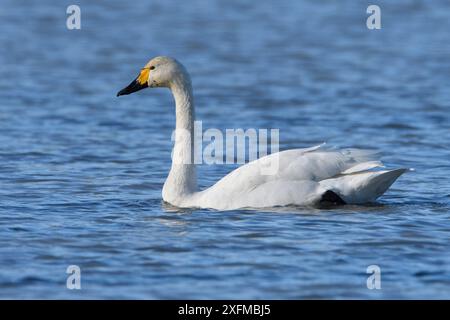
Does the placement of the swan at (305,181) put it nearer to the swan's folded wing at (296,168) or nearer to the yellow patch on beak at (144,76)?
the swan's folded wing at (296,168)

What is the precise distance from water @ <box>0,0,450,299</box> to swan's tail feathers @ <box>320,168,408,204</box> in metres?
0.21

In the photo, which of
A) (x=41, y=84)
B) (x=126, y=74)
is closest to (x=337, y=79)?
(x=126, y=74)

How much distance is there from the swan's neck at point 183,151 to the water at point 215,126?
0.73ft

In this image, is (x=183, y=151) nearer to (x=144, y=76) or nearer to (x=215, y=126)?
(x=144, y=76)

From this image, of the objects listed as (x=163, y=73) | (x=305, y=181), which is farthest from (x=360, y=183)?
(x=163, y=73)

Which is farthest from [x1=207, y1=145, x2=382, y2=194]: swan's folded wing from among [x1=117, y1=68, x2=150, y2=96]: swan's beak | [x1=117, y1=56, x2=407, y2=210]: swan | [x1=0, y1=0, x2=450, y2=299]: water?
[x1=117, y1=68, x2=150, y2=96]: swan's beak

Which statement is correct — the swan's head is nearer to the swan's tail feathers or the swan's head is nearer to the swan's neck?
the swan's neck

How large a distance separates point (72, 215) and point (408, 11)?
2007 centimetres

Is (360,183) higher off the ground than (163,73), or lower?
lower

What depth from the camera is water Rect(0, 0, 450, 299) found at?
902 cm

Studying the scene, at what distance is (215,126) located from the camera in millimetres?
16891

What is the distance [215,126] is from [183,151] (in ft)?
16.7

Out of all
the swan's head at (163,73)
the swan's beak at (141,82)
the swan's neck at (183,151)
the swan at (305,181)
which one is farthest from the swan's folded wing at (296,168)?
the swan's beak at (141,82)

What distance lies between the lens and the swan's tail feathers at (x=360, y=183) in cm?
1104
